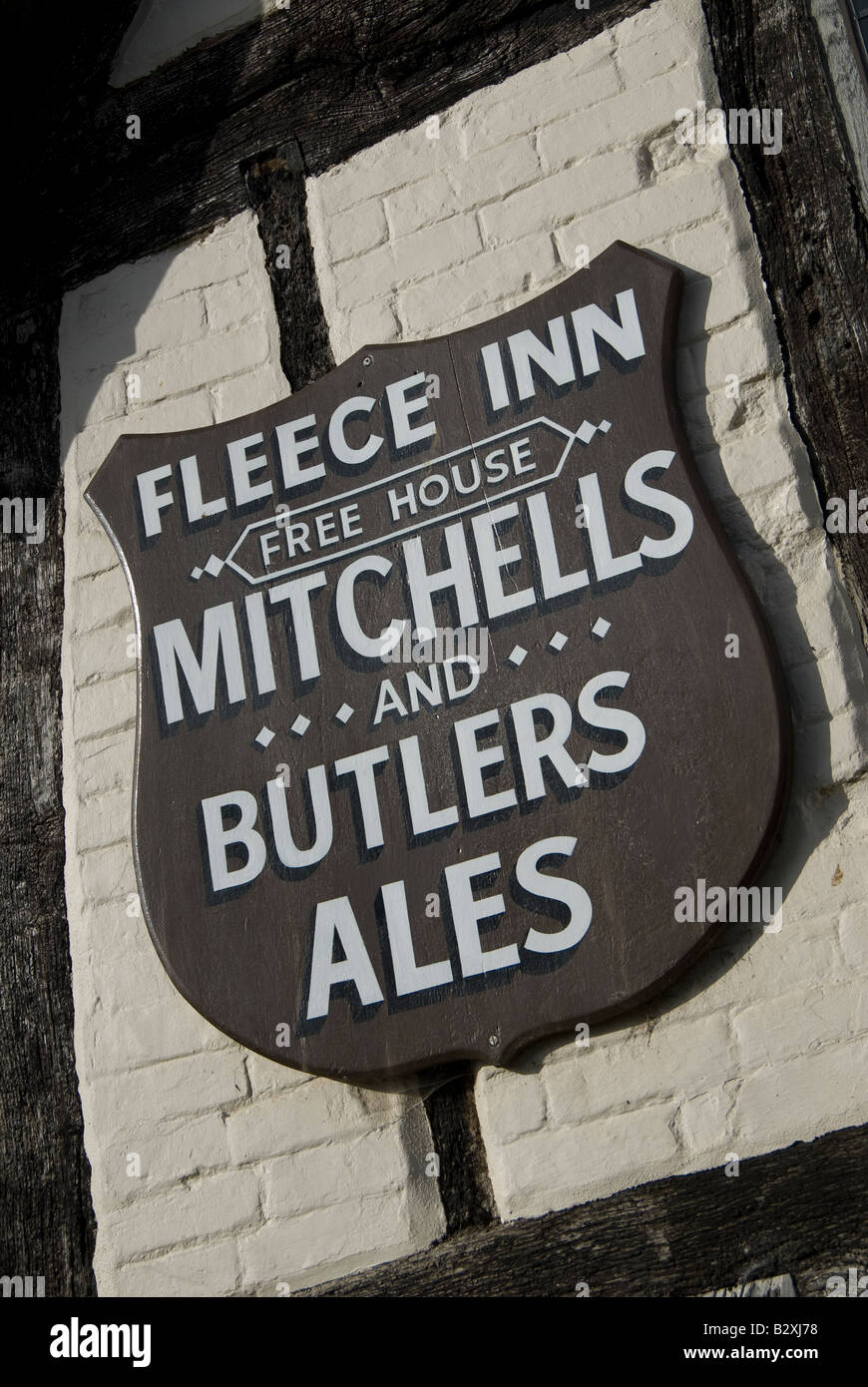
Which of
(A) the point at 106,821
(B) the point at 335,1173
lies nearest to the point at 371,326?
(A) the point at 106,821

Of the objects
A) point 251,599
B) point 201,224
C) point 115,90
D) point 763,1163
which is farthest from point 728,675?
point 115,90

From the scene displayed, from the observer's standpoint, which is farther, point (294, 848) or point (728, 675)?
point (294, 848)

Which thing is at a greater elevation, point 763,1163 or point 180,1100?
point 180,1100

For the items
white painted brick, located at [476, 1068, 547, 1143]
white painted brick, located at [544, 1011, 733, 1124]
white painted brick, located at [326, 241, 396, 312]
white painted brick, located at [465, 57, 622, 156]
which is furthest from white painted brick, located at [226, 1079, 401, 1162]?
white painted brick, located at [465, 57, 622, 156]

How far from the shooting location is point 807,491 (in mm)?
1717

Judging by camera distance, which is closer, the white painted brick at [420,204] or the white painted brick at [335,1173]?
the white painted brick at [335,1173]

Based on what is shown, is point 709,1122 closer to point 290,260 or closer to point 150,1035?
point 150,1035

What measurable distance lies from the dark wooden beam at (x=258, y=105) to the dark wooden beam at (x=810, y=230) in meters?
0.20

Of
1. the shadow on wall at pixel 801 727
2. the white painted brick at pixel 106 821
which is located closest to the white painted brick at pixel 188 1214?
the shadow on wall at pixel 801 727

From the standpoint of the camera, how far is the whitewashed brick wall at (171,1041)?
170 centimetres

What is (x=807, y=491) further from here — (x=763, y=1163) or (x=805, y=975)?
(x=763, y=1163)

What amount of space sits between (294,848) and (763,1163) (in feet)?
2.26

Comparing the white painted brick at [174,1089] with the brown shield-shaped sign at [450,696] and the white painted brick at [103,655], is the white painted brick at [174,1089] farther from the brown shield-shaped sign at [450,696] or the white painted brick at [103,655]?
the white painted brick at [103,655]

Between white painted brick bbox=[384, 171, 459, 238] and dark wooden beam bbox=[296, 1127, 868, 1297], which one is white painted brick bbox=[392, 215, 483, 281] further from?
dark wooden beam bbox=[296, 1127, 868, 1297]
